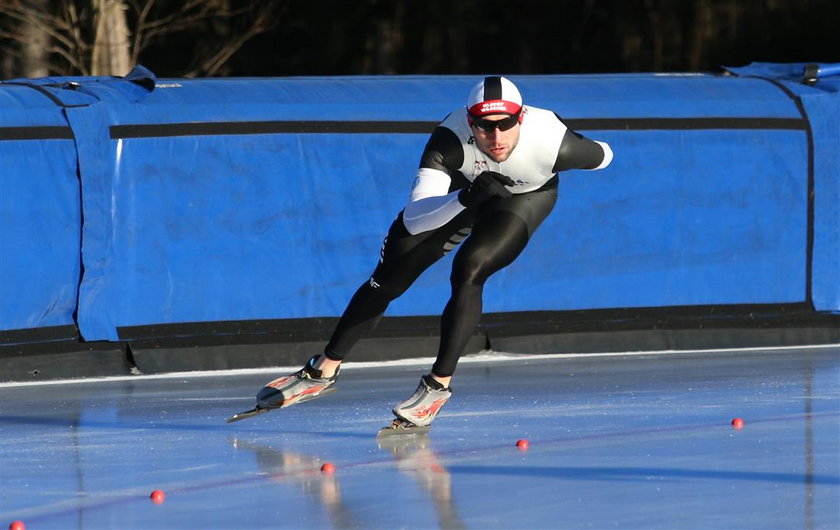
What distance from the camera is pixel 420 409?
19.6ft

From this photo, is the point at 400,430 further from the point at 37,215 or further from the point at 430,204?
the point at 37,215

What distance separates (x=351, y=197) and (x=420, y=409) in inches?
112

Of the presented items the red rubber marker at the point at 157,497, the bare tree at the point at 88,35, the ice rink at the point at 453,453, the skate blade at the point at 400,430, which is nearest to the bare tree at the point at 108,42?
the bare tree at the point at 88,35

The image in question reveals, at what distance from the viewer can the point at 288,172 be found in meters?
8.50

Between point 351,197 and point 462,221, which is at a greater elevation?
point 462,221

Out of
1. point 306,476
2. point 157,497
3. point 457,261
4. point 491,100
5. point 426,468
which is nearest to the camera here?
point 157,497

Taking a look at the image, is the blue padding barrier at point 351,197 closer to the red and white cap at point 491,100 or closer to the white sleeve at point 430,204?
the white sleeve at point 430,204

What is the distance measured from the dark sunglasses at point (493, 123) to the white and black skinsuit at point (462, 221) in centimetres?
17

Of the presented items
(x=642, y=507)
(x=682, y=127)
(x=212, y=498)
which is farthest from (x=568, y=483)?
(x=682, y=127)

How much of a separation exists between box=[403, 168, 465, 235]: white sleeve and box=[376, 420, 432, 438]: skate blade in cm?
73

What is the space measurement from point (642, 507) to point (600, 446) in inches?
45.4

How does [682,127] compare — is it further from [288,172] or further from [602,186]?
[288,172]

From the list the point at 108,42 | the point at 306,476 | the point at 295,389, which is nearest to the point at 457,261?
the point at 295,389

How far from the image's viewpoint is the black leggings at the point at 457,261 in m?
5.84
